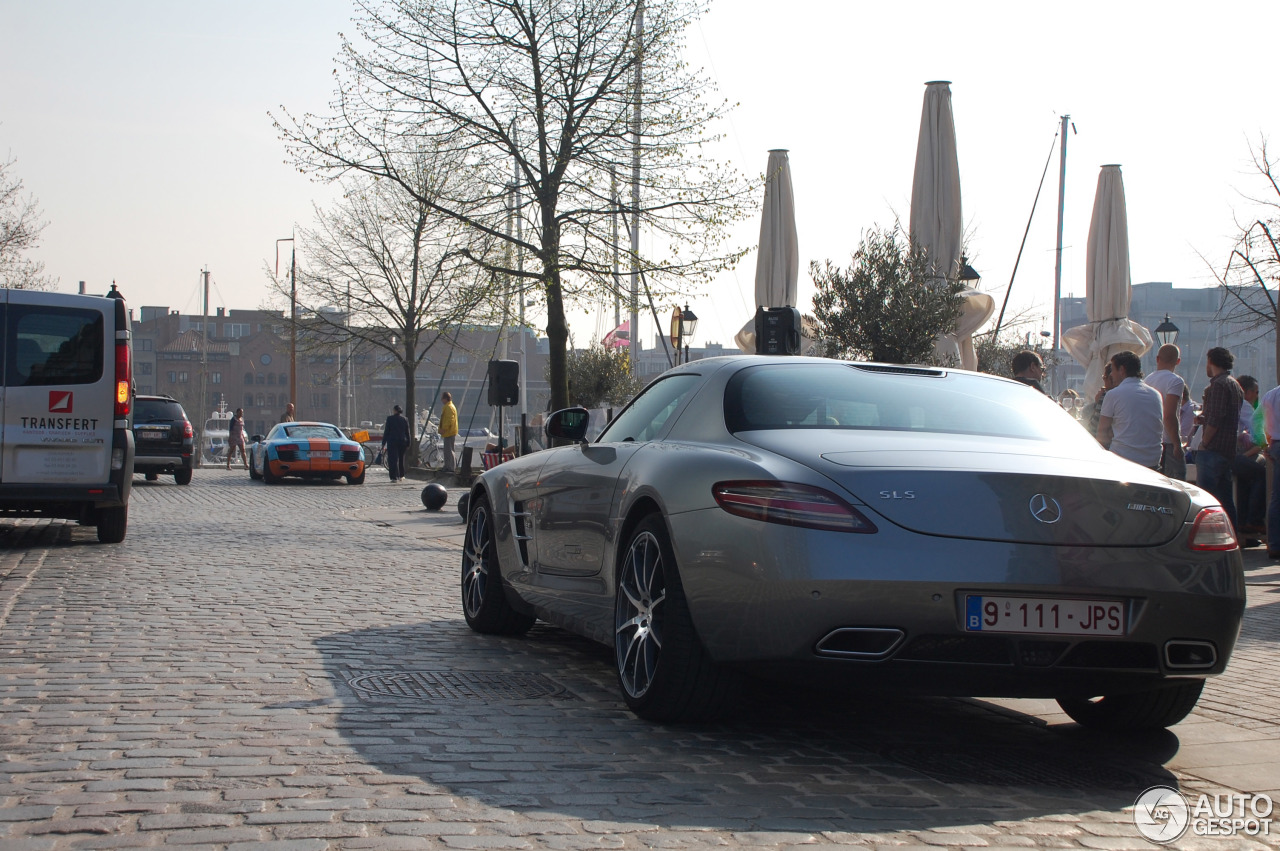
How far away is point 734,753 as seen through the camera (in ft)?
15.9

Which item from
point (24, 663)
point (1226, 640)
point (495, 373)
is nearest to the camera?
point (1226, 640)

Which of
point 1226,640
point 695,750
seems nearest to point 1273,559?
point 1226,640

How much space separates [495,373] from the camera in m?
21.1

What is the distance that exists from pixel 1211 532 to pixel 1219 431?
8.57 metres

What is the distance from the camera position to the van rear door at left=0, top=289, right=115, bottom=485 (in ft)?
39.7

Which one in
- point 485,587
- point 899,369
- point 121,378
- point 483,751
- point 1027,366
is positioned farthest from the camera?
point 121,378

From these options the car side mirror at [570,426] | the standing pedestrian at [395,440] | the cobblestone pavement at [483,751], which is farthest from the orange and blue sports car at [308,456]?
the car side mirror at [570,426]

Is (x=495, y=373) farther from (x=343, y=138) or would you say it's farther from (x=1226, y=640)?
(x=1226, y=640)

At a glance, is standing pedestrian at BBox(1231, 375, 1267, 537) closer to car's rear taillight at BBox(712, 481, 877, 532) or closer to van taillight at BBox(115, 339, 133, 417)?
van taillight at BBox(115, 339, 133, 417)

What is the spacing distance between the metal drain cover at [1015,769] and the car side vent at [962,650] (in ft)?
1.32

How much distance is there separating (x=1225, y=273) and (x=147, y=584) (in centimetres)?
2558

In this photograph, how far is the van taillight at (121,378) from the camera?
12.5 metres

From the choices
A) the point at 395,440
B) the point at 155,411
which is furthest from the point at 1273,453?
the point at 395,440

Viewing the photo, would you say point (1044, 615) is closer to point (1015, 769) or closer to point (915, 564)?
point (915, 564)
